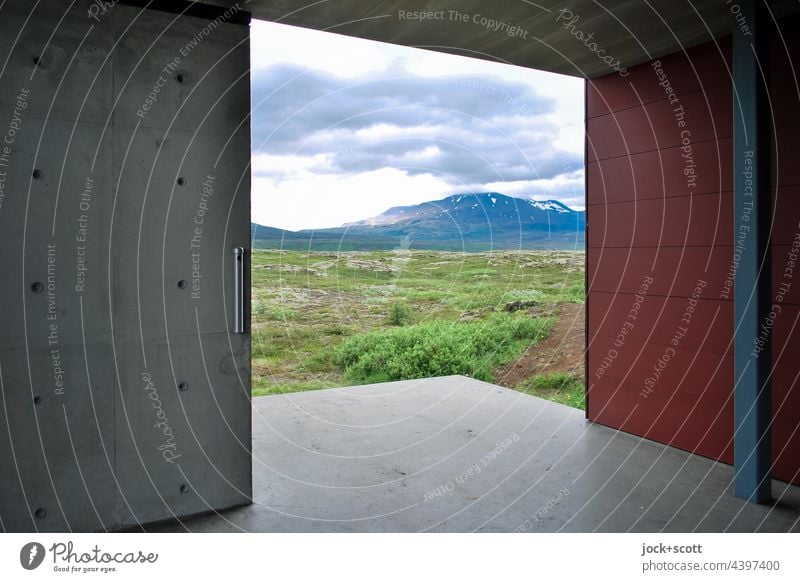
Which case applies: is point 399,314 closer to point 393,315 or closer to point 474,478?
point 393,315

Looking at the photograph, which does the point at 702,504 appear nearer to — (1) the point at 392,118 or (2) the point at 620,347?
(2) the point at 620,347

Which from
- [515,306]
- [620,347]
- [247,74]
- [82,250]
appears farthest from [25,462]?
[515,306]

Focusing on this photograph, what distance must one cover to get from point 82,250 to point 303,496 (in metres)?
1.74

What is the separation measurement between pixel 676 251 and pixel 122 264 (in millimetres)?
3529

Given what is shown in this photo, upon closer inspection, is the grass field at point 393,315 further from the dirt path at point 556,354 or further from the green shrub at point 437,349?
the dirt path at point 556,354

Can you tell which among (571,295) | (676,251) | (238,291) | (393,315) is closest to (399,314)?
(393,315)

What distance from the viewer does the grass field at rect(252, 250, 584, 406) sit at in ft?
34.1

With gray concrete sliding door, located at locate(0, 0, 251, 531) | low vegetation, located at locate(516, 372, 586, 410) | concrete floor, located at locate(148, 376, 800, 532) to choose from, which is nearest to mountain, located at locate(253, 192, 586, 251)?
low vegetation, located at locate(516, 372, 586, 410)

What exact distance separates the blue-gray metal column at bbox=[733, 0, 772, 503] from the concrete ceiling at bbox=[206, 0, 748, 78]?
0.37 metres

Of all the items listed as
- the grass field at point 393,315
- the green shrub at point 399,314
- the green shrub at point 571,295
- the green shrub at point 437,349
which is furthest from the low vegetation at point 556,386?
the green shrub at point 399,314

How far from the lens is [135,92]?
2943 mm

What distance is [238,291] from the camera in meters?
3.17

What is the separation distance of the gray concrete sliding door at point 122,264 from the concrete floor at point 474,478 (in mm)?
463

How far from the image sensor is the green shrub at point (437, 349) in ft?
34.1
